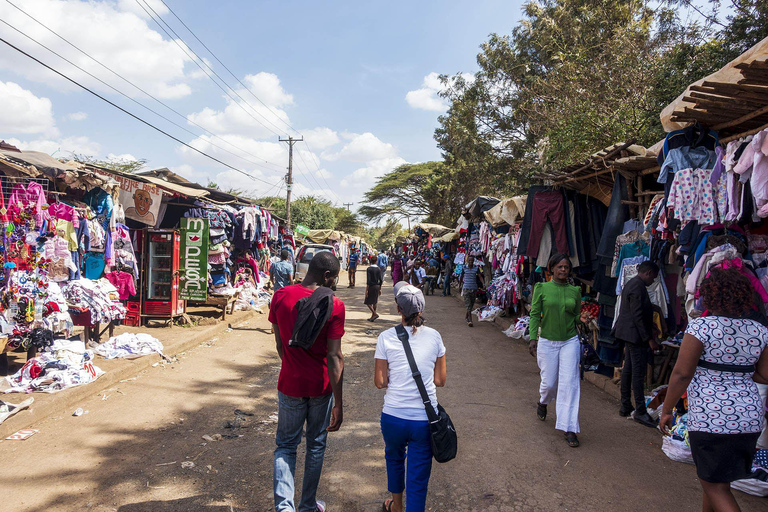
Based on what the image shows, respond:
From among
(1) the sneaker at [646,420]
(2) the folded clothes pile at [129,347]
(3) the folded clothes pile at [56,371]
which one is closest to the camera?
(1) the sneaker at [646,420]

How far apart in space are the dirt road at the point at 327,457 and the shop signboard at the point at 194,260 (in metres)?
3.32

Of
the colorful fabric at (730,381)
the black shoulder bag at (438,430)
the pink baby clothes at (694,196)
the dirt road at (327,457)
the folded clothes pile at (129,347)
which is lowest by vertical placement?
the dirt road at (327,457)

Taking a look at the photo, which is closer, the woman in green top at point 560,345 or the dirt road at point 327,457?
the dirt road at point 327,457

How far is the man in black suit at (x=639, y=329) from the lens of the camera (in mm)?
4969

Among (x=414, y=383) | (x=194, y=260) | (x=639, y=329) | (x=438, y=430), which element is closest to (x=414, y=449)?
(x=438, y=430)

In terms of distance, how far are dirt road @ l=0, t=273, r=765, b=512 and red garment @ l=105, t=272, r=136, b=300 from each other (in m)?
2.26

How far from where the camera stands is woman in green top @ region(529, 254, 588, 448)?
4.47 meters

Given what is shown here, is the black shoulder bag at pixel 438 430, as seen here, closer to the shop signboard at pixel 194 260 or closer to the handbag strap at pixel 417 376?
the handbag strap at pixel 417 376

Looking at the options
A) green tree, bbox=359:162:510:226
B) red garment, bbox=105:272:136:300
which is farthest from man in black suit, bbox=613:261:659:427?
green tree, bbox=359:162:510:226

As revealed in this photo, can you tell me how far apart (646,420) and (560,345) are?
4.63 ft

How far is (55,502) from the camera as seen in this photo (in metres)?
3.28

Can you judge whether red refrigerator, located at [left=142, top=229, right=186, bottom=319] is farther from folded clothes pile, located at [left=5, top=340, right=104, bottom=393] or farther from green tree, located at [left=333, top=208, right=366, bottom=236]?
green tree, located at [left=333, top=208, right=366, bottom=236]

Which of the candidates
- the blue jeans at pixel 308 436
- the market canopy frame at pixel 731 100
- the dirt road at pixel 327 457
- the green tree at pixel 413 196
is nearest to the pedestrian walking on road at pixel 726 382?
the dirt road at pixel 327 457

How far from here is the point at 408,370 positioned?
283 centimetres
